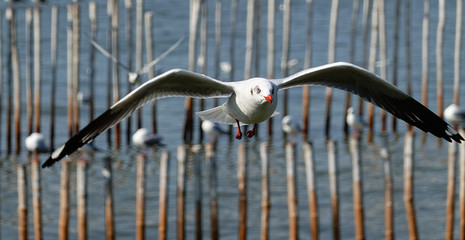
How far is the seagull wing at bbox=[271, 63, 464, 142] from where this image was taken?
10.4 meters

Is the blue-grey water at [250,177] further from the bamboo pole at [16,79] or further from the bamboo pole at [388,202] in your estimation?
the bamboo pole at [388,202]

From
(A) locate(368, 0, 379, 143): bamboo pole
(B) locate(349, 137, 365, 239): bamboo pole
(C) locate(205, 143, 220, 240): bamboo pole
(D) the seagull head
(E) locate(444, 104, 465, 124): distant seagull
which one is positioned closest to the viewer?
(D) the seagull head

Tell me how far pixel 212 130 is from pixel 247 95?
15149 mm

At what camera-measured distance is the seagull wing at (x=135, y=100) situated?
10.1 meters

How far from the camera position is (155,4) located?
1921 inches

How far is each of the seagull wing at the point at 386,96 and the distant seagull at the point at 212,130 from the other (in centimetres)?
1381

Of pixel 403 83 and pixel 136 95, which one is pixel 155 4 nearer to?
pixel 403 83

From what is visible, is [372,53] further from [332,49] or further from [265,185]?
[265,185]

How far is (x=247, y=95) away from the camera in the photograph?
9.52 m

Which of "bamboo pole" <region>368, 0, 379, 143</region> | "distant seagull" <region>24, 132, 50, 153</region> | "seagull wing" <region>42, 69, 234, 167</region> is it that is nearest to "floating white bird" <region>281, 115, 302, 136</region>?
"bamboo pole" <region>368, 0, 379, 143</region>

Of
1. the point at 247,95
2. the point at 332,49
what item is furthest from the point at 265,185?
the point at 332,49

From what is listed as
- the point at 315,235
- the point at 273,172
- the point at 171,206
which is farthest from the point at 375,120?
the point at 315,235

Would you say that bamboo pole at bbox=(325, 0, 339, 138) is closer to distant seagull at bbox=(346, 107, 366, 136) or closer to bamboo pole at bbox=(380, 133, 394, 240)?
distant seagull at bbox=(346, 107, 366, 136)

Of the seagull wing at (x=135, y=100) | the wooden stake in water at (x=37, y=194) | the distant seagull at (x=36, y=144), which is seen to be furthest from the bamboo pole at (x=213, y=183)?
the distant seagull at (x=36, y=144)
